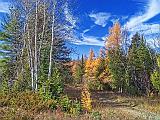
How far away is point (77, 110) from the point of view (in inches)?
943

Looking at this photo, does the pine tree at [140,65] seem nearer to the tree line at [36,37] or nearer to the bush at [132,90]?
the bush at [132,90]

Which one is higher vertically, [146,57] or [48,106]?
[146,57]

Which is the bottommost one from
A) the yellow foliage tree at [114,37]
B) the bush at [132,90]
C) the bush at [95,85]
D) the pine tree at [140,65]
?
the bush at [132,90]

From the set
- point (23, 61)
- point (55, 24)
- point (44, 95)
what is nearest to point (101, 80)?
point (23, 61)

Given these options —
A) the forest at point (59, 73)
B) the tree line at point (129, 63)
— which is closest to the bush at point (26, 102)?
the forest at point (59, 73)

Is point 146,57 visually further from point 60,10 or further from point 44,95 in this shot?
point 44,95

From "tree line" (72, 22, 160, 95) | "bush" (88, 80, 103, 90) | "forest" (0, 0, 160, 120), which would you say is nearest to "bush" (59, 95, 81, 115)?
"forest" (0, 0, 160, 120)

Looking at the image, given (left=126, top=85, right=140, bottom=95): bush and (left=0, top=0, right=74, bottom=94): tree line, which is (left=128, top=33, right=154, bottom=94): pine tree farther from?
(left=0, top=0, right=74, bottom=94): tree line

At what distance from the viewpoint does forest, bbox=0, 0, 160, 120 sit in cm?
2545

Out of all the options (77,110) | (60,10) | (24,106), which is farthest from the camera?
(60,10)

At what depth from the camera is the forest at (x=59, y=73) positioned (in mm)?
25453

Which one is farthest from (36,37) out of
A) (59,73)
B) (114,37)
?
(114,37)

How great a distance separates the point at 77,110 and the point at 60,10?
12.1 m

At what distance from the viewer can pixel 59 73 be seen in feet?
90.8
